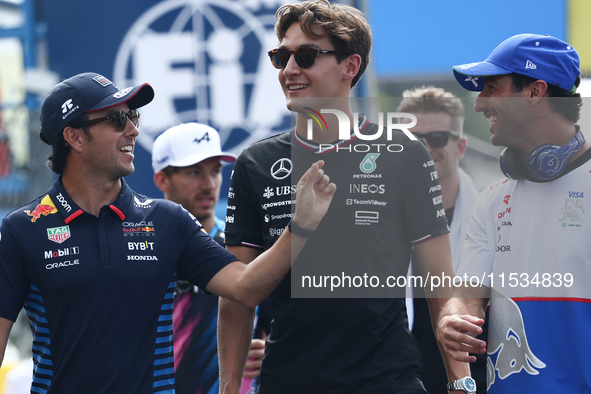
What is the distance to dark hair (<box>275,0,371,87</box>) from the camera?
292 cm

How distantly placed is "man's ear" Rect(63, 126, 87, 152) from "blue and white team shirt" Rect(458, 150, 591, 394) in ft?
5.78

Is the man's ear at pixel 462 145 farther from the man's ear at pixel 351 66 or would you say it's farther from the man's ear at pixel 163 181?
the man's ear at pixel 163 181

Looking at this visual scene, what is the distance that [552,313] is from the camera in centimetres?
247

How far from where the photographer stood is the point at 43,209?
8.89 ft

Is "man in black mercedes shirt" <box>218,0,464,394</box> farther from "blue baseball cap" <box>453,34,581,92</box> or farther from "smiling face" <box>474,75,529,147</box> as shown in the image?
"blue baseball cap" <box>453,34,581,92</box>

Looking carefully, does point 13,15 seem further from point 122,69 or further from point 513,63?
point 513,63

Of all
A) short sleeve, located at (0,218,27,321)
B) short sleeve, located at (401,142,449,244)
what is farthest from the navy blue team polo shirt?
short sleeve, located at (401,142,449,244)

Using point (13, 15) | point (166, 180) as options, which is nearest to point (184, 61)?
point (13, 15)

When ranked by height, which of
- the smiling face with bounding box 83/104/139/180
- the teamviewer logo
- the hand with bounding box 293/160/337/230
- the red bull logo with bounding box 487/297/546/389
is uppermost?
the teamviewer logo

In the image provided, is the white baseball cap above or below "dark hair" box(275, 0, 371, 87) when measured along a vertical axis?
below

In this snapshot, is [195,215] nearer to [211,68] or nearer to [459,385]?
[459,385]

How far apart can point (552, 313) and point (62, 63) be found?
31.1 feet

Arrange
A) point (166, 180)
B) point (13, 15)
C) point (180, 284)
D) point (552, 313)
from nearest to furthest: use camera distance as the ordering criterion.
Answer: point (552, 313) → point (180, 284) → point (166, 180) → point (13, 15)

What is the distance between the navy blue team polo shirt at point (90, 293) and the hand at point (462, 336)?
1.11 metres
